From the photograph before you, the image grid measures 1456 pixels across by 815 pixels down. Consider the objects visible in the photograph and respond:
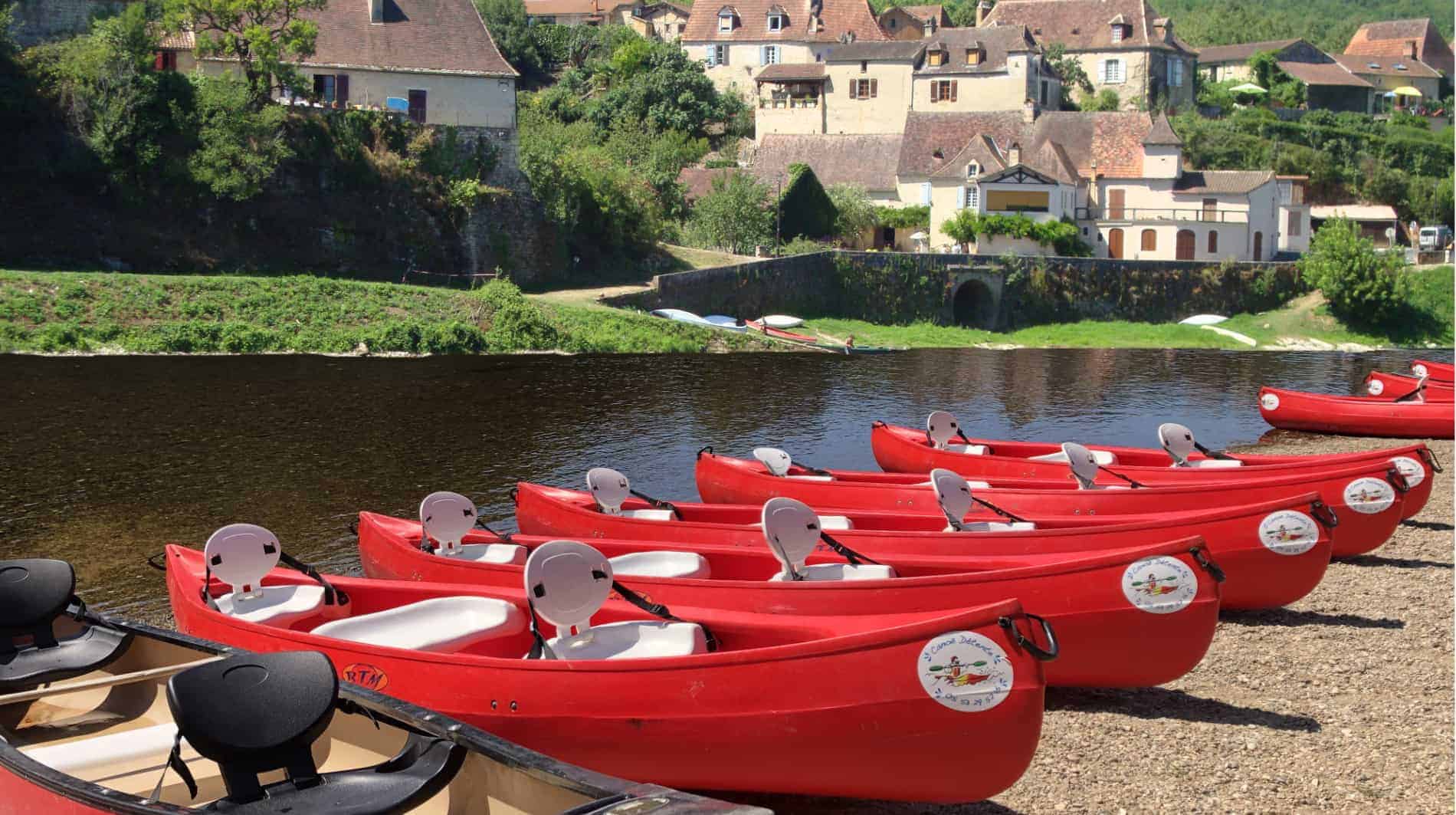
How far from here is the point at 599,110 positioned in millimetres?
79500

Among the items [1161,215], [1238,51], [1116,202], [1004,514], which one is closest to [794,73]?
[1116,202]

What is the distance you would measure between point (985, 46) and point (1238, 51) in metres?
41.9

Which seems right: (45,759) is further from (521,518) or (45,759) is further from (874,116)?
(874,116)

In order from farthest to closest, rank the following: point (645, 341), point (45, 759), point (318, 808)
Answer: point (645, 341) < point (45, 759) < point (318, 808)

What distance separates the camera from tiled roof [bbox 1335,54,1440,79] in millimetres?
112375

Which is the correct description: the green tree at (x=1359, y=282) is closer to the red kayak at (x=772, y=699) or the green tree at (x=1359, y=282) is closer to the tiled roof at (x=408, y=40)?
the tiled roof at (x=408, y=40)

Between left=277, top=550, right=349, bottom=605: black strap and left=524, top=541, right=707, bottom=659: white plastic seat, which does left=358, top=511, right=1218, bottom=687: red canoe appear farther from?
left=277, top=550, right=349, bottom=605: black strap

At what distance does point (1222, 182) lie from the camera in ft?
213

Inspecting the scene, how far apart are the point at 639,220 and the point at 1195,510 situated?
39.0 meters

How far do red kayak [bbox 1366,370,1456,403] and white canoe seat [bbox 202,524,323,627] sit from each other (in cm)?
2584

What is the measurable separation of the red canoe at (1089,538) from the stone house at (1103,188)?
47.4 m

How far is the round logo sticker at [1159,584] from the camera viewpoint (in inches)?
471

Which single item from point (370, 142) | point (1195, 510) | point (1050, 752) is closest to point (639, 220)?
point (370, 142)

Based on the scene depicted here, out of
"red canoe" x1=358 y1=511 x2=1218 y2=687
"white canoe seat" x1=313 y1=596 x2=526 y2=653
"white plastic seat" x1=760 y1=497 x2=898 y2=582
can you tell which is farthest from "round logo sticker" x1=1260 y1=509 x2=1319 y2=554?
"white canoe seat" x1=313 y1=596 x2=526 y2=653
